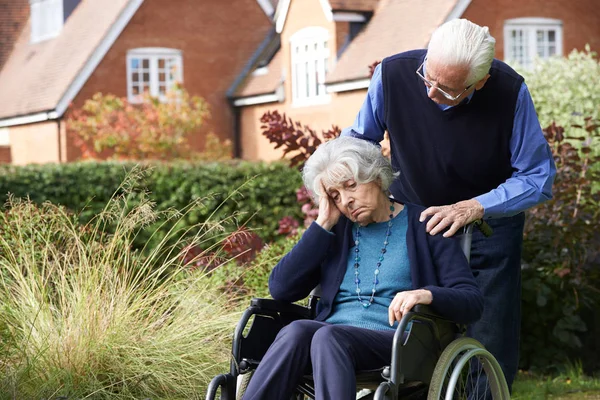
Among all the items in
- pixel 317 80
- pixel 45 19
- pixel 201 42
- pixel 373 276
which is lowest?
pixel 373 276

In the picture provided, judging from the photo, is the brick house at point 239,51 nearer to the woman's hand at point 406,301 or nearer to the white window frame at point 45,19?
the white window frame at point 45,19

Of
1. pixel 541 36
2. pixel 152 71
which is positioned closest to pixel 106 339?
pixel 541 36

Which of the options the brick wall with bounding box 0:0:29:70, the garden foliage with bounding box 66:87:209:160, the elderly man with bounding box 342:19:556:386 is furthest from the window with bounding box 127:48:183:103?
the elderly man with bounding box 342:19:556:386

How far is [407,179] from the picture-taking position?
464 centimetres

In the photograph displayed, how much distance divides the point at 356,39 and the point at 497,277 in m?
18.1

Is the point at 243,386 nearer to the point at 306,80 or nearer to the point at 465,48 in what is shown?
the point at 465,48

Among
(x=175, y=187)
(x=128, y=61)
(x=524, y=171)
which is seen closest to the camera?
(x=524, y=171)

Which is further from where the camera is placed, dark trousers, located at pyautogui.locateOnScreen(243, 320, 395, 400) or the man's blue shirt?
the man's blue shirt

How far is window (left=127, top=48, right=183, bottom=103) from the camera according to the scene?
83.0 ft

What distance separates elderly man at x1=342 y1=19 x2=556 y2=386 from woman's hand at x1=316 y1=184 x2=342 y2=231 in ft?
1.13

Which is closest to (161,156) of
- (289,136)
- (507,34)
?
(507,34)

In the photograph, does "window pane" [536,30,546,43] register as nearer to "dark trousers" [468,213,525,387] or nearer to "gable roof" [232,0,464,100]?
"gable roof" [232,0,464,100]

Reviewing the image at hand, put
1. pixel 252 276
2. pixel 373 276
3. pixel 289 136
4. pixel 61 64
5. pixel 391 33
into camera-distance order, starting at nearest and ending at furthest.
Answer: pixel 373 276 → pixel 252 276 → pixel 289 136 → pixel 391 33 → pixel 61 64

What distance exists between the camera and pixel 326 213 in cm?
419
